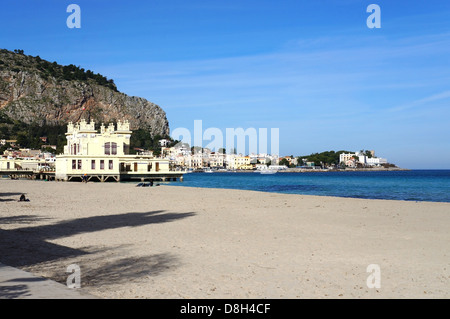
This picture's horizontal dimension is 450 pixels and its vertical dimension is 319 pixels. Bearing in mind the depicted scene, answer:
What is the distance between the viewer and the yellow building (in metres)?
70.2

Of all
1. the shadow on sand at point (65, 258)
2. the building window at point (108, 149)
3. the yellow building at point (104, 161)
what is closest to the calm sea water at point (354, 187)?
the yellow building at point (104, 161)

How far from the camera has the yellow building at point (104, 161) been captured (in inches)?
2763

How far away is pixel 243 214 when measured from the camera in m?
23.0

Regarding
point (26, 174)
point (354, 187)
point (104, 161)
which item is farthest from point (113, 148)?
point (354, 187)

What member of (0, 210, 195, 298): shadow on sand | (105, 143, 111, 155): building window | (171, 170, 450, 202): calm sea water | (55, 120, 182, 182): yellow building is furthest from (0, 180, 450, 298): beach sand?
(105, 143, 111, 155): building window

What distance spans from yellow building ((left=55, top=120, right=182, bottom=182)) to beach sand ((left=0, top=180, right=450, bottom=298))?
4993cm

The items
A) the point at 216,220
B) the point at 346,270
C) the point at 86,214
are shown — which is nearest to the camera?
the point at 346,270

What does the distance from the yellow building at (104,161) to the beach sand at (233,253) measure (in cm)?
4993

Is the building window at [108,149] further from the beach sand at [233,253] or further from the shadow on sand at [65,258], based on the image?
the shadow on sand at [65,258]

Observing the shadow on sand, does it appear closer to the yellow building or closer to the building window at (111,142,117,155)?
the yellow building

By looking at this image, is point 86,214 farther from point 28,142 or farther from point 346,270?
point 28,142
